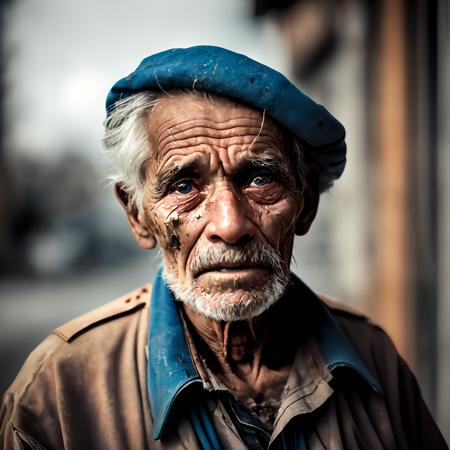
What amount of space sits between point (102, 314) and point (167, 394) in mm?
396

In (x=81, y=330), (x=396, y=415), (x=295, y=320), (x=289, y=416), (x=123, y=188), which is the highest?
(x=123, y=188)

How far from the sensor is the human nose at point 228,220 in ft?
5.88

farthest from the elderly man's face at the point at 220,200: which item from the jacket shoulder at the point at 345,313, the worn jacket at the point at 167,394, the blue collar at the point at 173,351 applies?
the jacket shoulder at the point at 345,313

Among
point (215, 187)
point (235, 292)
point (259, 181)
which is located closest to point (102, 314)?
point (235, 292)

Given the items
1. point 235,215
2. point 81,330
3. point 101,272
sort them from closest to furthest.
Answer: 1. point 235,215
2. point 81,330
3. point 101,272

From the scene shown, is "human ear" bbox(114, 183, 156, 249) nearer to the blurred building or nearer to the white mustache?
the white mustache

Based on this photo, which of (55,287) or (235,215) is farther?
(55,287)

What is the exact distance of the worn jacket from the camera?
180 cm

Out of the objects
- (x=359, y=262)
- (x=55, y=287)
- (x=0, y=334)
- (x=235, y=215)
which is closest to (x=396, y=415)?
(x=235, y=215)

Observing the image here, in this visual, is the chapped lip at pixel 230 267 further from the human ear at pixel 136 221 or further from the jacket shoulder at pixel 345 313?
the jacket shoulder at pixel 345 313

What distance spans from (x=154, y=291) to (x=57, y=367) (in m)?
0.43

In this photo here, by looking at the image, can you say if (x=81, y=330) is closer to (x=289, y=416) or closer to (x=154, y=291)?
(x=154, y=291)

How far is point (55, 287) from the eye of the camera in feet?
41.9

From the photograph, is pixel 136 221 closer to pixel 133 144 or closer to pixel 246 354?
pixel 133 144
